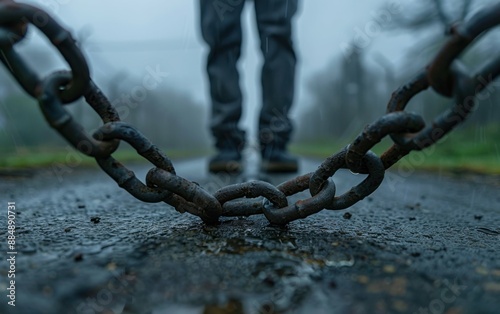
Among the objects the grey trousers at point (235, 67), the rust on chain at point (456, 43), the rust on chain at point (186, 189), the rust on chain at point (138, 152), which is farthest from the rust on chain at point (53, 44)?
the grey trousers at point (235, 67)

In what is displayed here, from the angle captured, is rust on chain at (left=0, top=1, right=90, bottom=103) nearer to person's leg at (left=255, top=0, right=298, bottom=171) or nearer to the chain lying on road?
the chain lying on road

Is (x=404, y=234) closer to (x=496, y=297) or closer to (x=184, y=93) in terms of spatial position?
(x=496, y=297)

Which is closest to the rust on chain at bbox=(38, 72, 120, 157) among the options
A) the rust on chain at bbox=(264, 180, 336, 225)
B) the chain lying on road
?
the chain lying on road

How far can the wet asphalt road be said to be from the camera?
2.31ft

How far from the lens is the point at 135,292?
29.1 inches

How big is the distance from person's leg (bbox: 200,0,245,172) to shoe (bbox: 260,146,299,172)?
0.80 ft

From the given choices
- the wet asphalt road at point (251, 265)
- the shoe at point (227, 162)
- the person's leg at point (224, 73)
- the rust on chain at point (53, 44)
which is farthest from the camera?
the shoe at point (227, 162)

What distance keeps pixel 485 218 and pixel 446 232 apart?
1.42 feet

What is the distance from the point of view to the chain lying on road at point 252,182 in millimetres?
779

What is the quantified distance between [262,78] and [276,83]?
15 centimetres

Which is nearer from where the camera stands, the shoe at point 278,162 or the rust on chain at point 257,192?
the rust on chain at point 257,192

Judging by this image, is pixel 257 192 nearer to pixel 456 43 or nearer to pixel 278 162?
pixel 456 43

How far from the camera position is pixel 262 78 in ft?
10.6

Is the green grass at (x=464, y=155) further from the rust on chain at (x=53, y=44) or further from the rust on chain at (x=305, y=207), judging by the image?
the rust on chain at (x=53, y=44)
